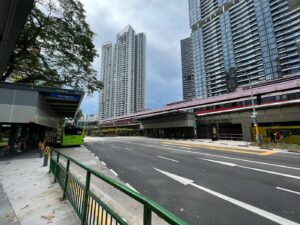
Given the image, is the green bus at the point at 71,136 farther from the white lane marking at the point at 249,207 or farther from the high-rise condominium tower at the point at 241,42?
the high-rise condominium tower at the point at 241,42

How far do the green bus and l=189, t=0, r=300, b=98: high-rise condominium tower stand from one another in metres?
63.2

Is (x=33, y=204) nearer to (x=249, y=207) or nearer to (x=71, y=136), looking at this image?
(x=249, y=207)

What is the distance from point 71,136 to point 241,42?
10327cm

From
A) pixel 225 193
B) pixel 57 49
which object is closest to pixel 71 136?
pixel 57 49

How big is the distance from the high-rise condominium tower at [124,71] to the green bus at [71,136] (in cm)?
8685

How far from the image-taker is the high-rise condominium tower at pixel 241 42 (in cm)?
7362

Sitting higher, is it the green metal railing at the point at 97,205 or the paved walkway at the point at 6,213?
the green metal railing at the point at 97,205

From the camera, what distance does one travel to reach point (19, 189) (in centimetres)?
567

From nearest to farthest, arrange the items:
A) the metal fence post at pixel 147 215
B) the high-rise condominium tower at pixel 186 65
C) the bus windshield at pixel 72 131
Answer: the metal fence post at pixel 147 215 < the bus windshield at pixel 72 131 < the high-rise condominium tower at pixel 186 65

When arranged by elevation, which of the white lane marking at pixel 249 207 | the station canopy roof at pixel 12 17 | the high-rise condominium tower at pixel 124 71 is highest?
the high-rise condominium tower at pixel 124 71

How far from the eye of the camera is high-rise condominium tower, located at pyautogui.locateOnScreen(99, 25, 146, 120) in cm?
10650

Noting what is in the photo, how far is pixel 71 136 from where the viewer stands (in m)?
23.2

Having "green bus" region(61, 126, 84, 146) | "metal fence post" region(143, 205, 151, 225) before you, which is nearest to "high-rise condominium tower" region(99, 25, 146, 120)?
"green bus" region(61, 126, 84, 146)

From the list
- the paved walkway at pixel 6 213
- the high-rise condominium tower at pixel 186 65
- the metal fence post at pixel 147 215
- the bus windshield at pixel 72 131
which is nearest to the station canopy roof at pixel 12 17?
the metal fence post at pixel 147 215
